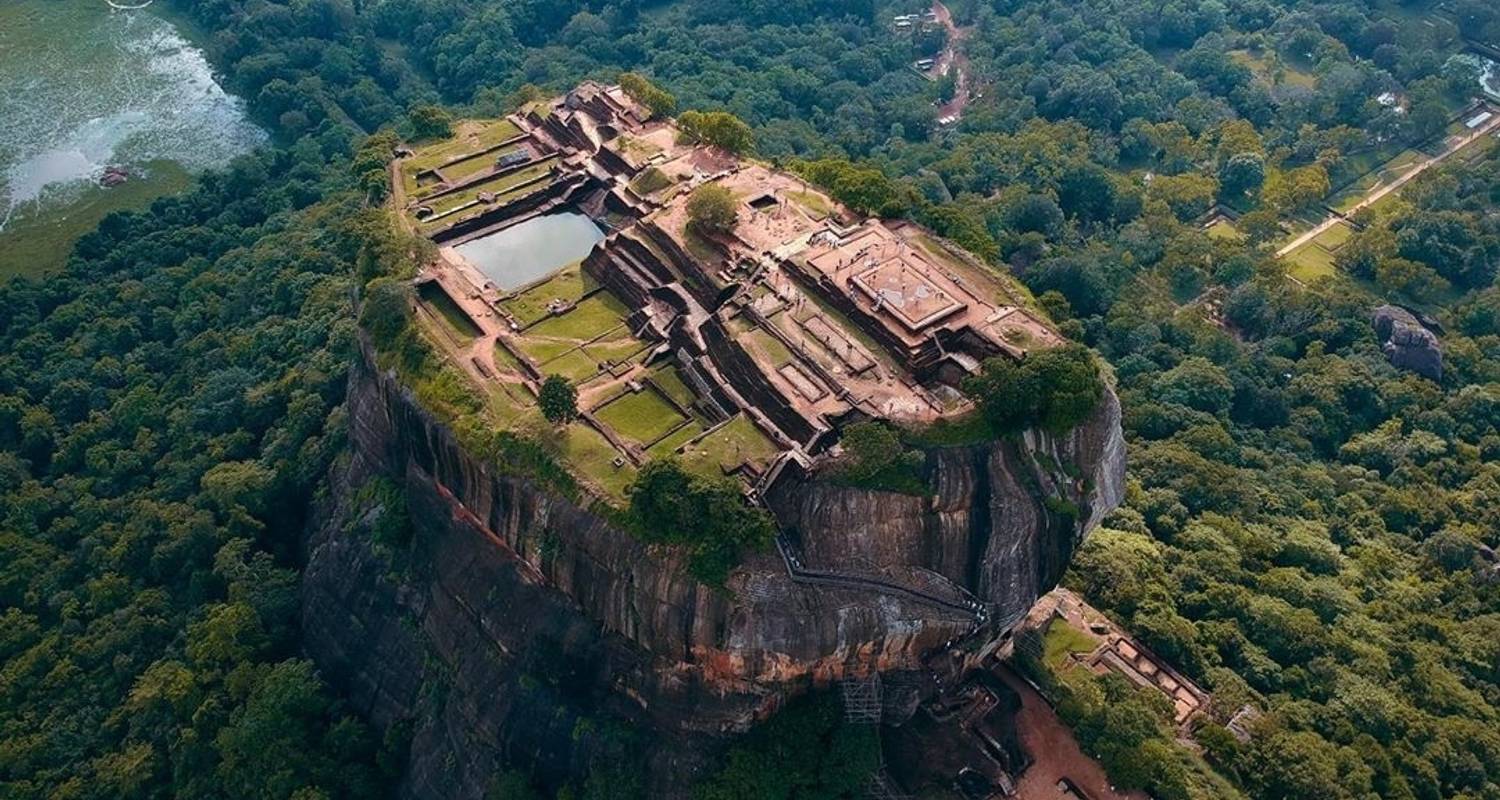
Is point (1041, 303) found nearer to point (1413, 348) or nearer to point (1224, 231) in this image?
point (1413, 348)

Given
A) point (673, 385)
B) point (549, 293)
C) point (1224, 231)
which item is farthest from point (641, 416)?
point (1224, 231)

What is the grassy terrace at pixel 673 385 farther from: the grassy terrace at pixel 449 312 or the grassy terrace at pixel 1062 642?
the grassy terrace at pixel 1062 642

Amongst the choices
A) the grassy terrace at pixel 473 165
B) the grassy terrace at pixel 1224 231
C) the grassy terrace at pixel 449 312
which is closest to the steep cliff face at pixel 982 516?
the grassy terrace at pixel 449 312

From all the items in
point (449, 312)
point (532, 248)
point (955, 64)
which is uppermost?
point (449, 312)

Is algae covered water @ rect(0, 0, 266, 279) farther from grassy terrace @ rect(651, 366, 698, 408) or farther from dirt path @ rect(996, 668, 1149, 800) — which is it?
dirt path @ rect(996, 668, 1149, 800)

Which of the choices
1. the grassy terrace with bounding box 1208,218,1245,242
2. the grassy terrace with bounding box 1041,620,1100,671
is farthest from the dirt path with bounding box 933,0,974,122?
the grassy terrace with bounding box 1041,620,1100,671

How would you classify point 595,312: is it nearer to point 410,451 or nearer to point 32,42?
point 410,451
